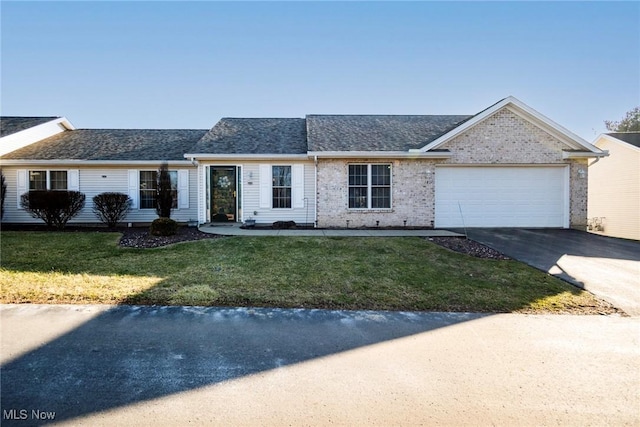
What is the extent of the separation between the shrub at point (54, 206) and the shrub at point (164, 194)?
316 cm

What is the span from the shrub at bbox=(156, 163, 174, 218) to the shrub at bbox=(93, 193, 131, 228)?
60.4 inches

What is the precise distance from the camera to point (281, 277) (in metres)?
6.21

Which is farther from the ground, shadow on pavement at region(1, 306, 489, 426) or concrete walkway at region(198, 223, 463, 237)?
concrete walkway at region(198, 223, 463, 237)

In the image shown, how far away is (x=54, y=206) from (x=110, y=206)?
6.00 ft

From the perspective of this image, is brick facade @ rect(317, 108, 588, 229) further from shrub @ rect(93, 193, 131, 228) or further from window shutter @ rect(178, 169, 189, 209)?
shrub @ rect(93, 193, 131, 228)

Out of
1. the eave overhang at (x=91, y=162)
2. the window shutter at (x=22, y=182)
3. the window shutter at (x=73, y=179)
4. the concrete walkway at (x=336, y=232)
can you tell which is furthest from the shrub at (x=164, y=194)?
the window shutter at (x=22, y=182)

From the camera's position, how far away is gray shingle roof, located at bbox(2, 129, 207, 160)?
14.0 metres

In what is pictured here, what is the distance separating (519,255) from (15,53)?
64.0 feet

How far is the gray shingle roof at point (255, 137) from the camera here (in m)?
13.2

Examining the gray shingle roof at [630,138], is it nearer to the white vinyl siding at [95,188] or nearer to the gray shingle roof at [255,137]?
the gray shingle roof at [255,137]

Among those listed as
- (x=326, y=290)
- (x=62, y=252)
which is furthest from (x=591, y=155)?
(x=62, y=252)

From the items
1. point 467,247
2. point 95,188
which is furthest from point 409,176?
point 95,188

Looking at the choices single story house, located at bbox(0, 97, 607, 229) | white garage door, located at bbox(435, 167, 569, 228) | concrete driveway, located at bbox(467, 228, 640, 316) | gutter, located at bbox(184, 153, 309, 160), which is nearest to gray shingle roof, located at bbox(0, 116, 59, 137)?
single story house, located at bbox(0, 97, 607, 229)

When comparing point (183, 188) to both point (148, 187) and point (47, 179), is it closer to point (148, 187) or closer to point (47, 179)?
point (148, 187)
